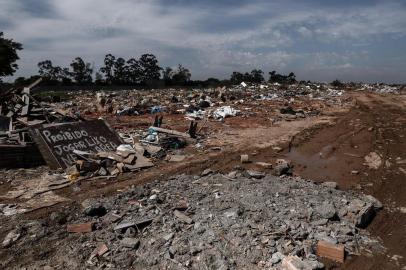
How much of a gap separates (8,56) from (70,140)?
22196 millimetres

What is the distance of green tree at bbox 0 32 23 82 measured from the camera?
27.1 metres

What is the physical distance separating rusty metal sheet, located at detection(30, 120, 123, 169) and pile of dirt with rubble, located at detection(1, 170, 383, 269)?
7.88ft

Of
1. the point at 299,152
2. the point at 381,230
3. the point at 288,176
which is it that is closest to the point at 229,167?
the point at 288,176

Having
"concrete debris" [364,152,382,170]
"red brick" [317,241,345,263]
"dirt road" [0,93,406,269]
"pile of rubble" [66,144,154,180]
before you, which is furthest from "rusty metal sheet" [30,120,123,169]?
"concrete debris" [364,152,382,170]

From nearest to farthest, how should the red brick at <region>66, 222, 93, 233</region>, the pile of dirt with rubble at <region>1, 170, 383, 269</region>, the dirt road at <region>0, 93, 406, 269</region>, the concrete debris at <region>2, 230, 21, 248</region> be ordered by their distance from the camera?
the pile of dirt with rubble at <region>1, 170, 383, 269</region> → the concrete debris at <region>2, 230, 21, 248</region> → the red brick at <region>66, 222, 93, 233</region> → the dirt road at <region>0, 93, 406, 269</region>

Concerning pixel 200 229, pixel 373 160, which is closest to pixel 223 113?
pixel 373 160

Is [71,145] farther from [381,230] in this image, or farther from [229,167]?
[381,230]

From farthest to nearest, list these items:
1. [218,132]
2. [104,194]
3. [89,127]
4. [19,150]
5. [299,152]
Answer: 1. [218,132]
2. [299,152]
3. [89,127]
4. [19,150]
5. [104,194]

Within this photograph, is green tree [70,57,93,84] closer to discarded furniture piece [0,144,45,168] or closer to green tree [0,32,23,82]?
green tree [0,32,23,82]

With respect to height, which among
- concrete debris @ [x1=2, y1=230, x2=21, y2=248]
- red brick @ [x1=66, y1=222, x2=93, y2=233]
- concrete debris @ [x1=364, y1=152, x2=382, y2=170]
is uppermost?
red brick @ [x1=66, y1=222, x2=93, y2=233]

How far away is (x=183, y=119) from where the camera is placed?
16000 millimetres

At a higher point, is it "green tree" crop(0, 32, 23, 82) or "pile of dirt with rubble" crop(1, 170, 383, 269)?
"green tree" crop(0, 32, 23, 82)

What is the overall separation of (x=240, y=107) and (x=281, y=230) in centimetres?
1501

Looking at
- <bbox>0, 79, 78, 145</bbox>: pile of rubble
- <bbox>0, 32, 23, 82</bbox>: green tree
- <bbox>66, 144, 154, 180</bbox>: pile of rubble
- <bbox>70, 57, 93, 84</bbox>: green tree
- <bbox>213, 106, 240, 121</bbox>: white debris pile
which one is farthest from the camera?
<bbox>70, 57, 93, 84</bbox>: green tree
